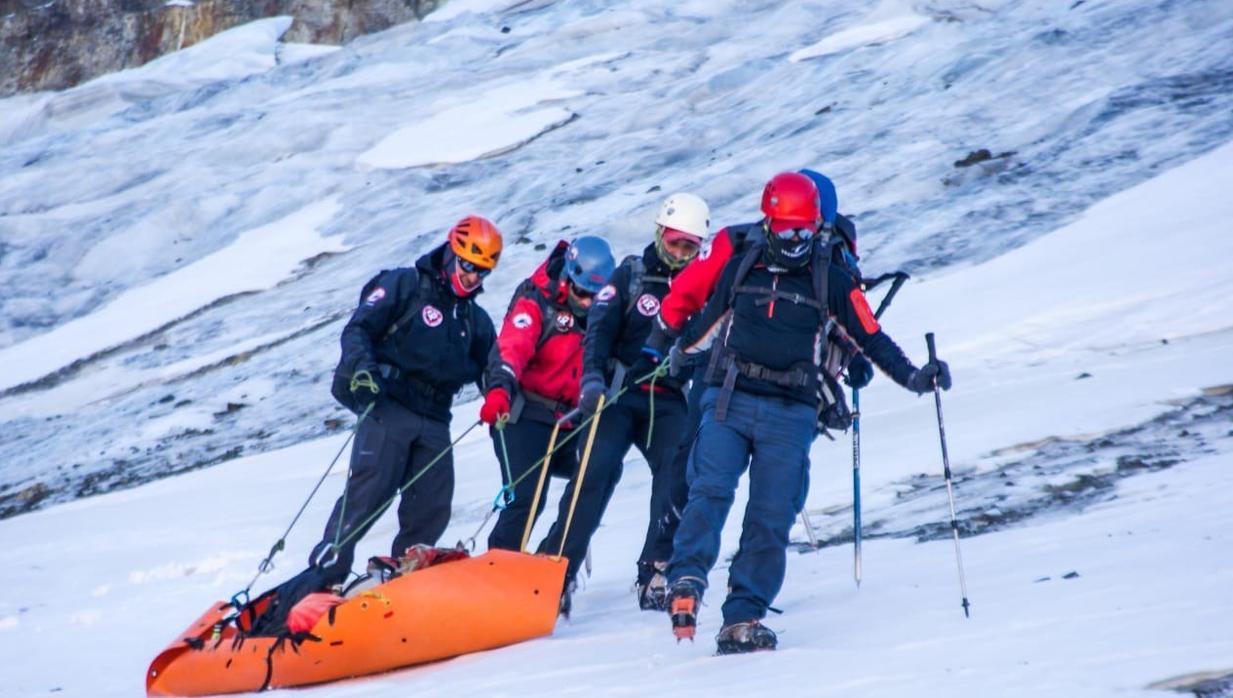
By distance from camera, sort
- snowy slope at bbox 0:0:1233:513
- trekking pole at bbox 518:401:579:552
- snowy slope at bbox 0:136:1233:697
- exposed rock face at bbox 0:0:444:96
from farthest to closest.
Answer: exposed rock face at bbox 0:0:444:96 → snowy slope at bbox 0:0:1233:513 → trekking pole at bbox 518:401:579:552 → snowy slope at bbox 0:136:1233:697

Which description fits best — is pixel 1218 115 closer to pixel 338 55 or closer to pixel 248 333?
pixel 248 333

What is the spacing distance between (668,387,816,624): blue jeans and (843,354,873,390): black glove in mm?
357

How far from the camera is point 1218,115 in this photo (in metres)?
17.2

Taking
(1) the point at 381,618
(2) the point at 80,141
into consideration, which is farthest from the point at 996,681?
(2) the point at 80,141

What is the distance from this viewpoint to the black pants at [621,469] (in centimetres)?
685

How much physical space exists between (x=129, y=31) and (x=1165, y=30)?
30.0 m

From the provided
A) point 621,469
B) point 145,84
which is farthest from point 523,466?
point 145,84

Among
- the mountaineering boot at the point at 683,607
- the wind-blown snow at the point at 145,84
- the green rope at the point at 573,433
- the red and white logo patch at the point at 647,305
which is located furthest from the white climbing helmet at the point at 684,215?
the wind-blown snow at the point at 145,84

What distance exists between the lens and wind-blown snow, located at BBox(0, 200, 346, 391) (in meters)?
21.4

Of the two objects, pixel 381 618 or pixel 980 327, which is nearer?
pixel 381 618

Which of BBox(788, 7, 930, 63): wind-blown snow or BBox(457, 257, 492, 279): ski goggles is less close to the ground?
BBox(457, 257, 492, 279): ski goggles

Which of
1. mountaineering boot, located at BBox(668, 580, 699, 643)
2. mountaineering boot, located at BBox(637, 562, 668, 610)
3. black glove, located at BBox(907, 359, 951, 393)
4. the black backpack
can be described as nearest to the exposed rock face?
mountaineering boot, located at BBox(637, 562, 668, 610)

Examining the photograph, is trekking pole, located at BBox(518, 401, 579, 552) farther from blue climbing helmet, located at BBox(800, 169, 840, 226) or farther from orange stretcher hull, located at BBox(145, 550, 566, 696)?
blue climbing helmet, located at BBox(800, 169, 840, 226)

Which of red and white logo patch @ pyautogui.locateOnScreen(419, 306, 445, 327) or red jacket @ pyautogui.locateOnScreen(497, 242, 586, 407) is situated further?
red jacket @ pyautogui.locateOnScreen(497, 242, 586, 407)
